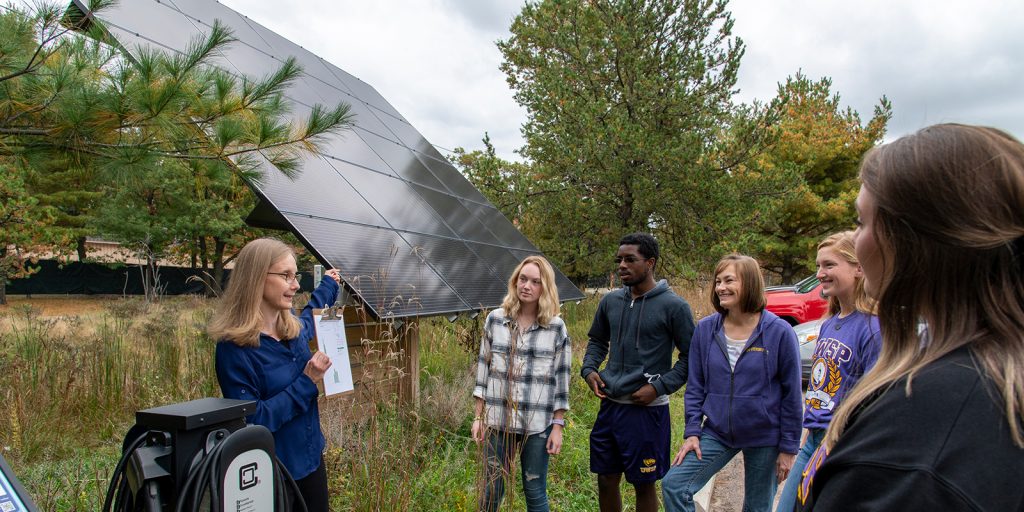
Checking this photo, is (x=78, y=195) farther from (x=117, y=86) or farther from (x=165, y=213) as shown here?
(x=117, y=86)

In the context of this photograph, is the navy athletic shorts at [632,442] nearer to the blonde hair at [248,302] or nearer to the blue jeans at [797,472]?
the blue jeans at [797,472]

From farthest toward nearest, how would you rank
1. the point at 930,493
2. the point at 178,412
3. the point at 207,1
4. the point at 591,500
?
1. the point at 207,1
2. the point at 591,500
3. the point at 178,412
4. the point at 930,493

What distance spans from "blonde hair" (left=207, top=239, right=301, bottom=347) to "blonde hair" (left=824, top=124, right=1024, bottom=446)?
7.48ft

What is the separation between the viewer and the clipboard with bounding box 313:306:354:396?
8.90ft

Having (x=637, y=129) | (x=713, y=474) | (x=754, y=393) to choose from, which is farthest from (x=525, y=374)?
(x=637, y=129)

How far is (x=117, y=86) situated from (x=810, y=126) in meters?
25.9

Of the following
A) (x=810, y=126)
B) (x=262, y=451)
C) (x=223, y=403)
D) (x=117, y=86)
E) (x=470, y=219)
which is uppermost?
(x=810, y=126)

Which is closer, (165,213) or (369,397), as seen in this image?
(369,397)

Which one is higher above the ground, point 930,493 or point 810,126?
point 810,126

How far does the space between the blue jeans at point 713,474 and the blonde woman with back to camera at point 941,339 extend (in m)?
2.23

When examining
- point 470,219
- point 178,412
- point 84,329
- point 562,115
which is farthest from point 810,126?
point 178,412

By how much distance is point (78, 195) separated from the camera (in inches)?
923

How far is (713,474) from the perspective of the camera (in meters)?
3.20

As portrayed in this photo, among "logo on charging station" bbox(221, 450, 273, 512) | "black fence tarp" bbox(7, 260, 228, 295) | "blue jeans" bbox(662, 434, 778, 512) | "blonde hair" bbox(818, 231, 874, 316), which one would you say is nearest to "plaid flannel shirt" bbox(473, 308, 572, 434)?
"blue jeans" bbox(662, 434, 778, 512)
